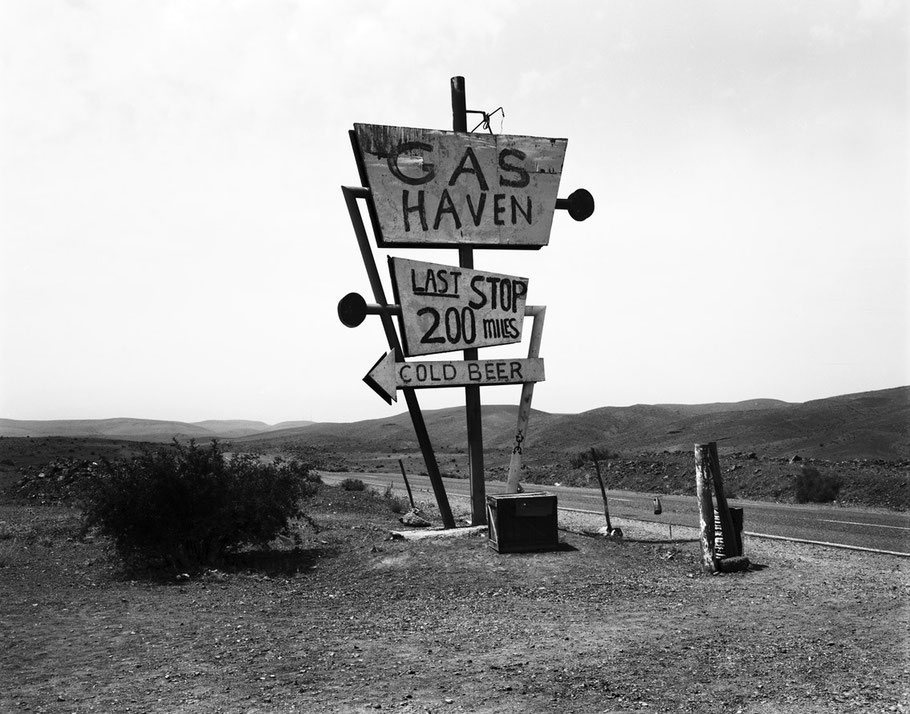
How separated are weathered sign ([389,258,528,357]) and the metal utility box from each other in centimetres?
285

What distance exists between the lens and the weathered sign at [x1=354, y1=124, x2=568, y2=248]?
12.4m

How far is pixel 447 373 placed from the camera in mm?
12695

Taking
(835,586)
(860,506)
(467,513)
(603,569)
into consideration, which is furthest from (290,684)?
(860,506)

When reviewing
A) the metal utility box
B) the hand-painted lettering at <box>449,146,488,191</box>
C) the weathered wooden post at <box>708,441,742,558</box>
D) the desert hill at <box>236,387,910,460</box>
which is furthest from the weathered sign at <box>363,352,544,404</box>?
the desert hill at <box>236,387,910,460</box>

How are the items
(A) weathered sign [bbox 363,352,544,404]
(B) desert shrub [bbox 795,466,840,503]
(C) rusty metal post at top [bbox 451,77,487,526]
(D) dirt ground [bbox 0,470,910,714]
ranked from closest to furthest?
(D) dirt ground [bbox 0,470,910,714] < (A) weathered sign [bbox 363,352,544,404] < (C) rusty metal post at top [bbox 451,77,487,526] < (B) desert shrub [bbox 795,466,840,503]

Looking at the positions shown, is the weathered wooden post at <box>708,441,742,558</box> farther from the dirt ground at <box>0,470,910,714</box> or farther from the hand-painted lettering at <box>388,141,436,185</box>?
the hand-painted lettering at <box>388,141,436,185</box>

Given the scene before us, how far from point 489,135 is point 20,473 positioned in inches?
967

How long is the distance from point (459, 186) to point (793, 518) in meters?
10.9

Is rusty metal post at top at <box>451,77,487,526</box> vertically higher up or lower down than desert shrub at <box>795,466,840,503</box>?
higher up

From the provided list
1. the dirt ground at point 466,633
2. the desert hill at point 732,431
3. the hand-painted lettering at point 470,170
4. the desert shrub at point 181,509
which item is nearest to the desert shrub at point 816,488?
the dirt ground at point 466,633

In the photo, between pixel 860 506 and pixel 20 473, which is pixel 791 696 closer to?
pixel 860 506

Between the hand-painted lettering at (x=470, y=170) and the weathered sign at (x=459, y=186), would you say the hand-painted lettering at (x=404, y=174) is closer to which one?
the weathered sign at (x=459, y=186)

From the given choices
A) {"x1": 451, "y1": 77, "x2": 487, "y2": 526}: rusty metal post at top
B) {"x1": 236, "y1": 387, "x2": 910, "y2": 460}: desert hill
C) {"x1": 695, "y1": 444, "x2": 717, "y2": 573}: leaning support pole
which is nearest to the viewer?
{"x1": 695, "y1": 444, "x2": 717, "y2": 573}: leaning support pole

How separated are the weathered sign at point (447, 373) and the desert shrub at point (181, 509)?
2.56 meters
